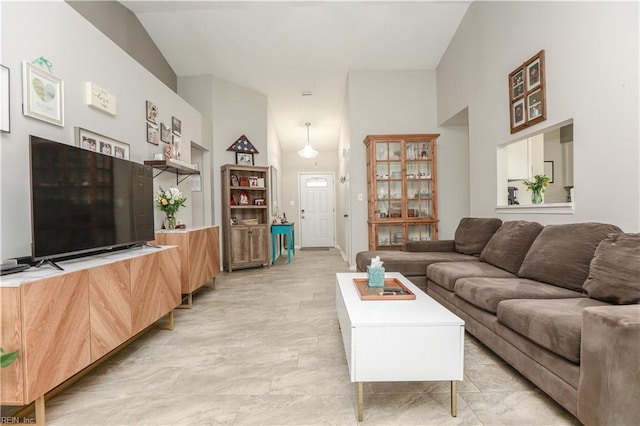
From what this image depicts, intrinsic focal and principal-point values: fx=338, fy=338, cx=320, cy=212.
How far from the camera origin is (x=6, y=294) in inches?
57.2

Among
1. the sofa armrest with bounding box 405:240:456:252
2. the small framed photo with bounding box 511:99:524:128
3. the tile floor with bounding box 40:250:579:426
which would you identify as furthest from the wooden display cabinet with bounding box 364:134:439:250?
the tile floor with bounding box 40:250:579:426

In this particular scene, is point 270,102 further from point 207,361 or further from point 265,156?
point 207,361

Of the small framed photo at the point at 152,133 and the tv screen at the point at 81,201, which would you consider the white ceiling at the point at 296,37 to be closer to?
the small framed photo at the point at 152,133

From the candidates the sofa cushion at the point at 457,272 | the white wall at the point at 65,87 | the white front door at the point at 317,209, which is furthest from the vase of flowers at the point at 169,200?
the white front door at the point at 317,209

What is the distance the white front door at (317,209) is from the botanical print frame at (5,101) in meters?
7.49

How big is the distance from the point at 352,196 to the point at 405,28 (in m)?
2.53

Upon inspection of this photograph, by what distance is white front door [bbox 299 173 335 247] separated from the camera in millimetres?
9398

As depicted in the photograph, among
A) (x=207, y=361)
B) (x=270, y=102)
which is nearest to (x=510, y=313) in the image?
(x=207, y=361)

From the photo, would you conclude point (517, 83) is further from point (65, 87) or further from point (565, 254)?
point (65, 87)

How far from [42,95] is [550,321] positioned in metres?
3.30

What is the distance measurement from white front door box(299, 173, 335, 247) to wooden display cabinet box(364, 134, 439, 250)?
4.17m

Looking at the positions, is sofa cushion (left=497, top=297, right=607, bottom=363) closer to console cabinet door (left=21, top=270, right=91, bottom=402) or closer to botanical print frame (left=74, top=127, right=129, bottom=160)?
console cabinet door (left=21, top=270, right=91, bottom=402)

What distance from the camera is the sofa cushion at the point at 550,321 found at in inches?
59.1

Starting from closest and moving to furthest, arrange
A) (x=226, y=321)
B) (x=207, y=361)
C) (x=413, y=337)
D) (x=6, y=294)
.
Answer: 1. (x=6, y=294)
2. (x=413, y=337)
3. (x=207, y=361)
4. (x=226, y=321)
